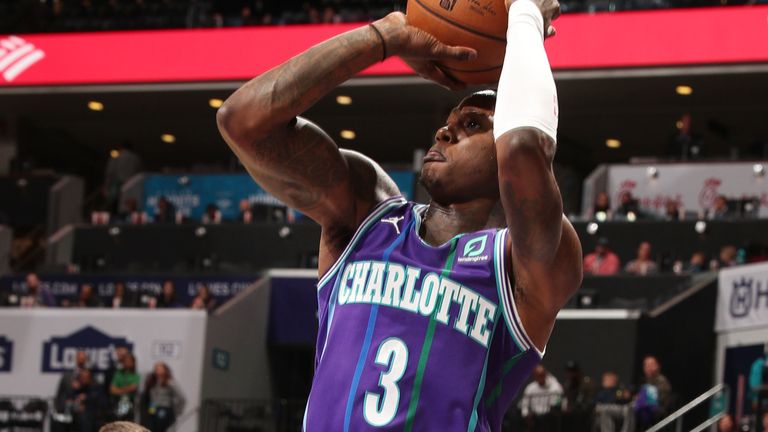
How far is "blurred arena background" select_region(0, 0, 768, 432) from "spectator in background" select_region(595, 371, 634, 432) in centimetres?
3

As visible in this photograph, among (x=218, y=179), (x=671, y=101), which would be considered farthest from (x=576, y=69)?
(x=218, y=179)

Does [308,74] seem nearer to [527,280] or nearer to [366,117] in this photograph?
[527,280]

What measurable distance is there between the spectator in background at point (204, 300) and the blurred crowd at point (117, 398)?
4.37 ft

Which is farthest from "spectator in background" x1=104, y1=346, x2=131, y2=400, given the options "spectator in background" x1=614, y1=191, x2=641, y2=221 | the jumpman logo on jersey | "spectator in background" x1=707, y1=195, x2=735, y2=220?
the jumpman logo on jersey

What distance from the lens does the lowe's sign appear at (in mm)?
18328

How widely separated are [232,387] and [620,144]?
448 inches

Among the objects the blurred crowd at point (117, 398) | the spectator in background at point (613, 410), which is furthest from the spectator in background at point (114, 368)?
the spectator in background at point (613, 410)

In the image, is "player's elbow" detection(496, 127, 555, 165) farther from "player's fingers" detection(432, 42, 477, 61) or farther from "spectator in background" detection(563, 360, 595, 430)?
"spectator in background" detection(563, 360, 595, 430)

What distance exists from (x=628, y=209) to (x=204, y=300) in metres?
6.11

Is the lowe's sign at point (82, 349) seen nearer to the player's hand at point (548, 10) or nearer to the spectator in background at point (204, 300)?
the spectator in background at point (204, 300)

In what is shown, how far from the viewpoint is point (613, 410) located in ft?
46.9

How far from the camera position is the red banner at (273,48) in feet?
72.2

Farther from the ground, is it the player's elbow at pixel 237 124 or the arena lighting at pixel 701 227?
the arena lighting at pixel 701 227

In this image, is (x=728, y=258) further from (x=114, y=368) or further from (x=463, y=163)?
Answer: (x=463, y=163)
